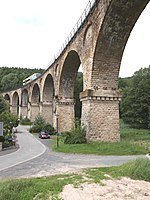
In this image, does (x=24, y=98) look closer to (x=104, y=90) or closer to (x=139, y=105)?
(x=139, y=105)

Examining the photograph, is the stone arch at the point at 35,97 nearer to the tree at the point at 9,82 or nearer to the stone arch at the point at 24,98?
the stone arch at the point at 24,98

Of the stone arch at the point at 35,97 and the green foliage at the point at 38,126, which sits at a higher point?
the stone arch at the point at 35,97

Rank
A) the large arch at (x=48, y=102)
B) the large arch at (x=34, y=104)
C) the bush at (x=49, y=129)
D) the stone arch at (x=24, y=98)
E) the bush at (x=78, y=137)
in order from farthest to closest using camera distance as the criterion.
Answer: the stone arch at (x=24, y=98), the large arch at (x=34, y=104), the large arch at (x=48, y=102), the bush at (x=49, y=129), the bush at (x=78, y=137)

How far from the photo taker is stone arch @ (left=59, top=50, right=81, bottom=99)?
87.8 ft

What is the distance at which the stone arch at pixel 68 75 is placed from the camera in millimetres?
26770

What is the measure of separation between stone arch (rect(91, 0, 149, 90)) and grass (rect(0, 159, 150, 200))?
923cm

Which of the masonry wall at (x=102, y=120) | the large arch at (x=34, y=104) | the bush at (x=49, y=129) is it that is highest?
the large arch at (x=34, y=104)

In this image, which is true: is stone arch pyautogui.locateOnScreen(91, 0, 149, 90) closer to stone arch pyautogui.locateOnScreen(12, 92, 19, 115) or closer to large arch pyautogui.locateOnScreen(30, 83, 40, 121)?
large arch pyautogui.locateOnScreen(30, 83, 40, 121)

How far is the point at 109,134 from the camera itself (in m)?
17.6

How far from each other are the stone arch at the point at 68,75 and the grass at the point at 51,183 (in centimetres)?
1823

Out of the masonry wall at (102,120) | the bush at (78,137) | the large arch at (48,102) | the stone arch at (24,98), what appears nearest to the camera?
the masonry wall at (102,120)

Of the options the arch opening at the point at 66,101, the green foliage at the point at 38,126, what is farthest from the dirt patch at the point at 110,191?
the green foliage at the point at 38,126

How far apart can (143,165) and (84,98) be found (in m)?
10.1

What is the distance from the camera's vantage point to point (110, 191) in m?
6.62
